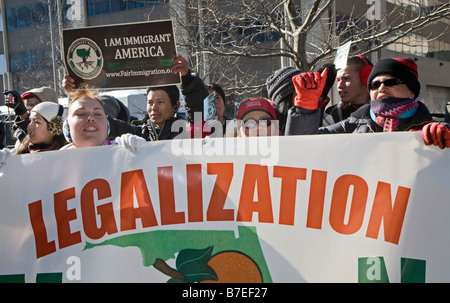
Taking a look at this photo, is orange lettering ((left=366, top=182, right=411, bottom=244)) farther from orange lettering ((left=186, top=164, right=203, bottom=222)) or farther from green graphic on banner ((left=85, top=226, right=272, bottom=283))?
orange lettering ((left=186, top=164, right=203, bottom=222))

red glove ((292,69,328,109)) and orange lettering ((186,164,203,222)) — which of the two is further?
red glove ((292,69,328,109))

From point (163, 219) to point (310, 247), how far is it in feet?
2.29

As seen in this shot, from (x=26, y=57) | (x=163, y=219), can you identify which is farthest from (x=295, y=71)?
(x=26, y=57)

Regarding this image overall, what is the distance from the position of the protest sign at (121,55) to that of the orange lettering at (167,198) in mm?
998

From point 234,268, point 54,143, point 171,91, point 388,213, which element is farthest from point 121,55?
point 388,213

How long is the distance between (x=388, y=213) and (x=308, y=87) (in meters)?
0.75

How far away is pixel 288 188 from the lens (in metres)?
2.30

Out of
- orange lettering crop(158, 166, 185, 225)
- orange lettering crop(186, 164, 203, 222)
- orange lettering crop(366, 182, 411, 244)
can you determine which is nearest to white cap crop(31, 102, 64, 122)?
orange lettering crop(158, 166, 185, 225)

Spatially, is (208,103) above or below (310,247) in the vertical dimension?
above

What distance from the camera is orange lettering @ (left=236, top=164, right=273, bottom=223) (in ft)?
7.50

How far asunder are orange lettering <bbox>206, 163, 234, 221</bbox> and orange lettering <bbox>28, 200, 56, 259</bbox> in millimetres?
800

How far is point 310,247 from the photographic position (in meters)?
2.22

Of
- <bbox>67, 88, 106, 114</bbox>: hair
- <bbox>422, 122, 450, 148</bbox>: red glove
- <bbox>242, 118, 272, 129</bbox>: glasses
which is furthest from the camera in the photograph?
<bbox>242, 118, 272, 129</bbox>: glasses
